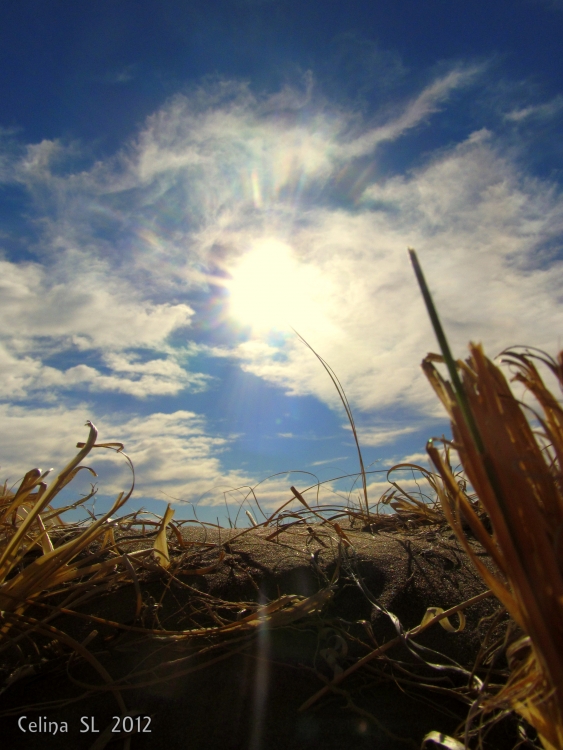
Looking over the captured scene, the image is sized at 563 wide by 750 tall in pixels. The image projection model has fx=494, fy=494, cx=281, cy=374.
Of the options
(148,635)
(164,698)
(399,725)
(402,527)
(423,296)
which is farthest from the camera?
(402,527)

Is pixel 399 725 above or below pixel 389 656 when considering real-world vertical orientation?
below

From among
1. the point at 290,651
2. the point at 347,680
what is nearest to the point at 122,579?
the point at 290,651

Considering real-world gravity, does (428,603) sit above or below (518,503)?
below

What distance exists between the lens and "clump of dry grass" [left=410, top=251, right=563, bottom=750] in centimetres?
72

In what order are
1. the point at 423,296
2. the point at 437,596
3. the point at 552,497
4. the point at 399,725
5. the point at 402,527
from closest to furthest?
the point at 423,296, the point at 552,497, the point at 399,725, the point at 437,596, the point at 402,527

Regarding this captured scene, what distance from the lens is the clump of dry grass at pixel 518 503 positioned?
0.72 metres

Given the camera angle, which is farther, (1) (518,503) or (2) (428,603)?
(2) (428,603)

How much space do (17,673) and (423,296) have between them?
1.49m

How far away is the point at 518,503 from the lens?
0.77m

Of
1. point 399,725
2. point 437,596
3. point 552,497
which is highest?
point 552,497

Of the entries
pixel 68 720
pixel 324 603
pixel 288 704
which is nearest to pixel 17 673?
pixel 68 720

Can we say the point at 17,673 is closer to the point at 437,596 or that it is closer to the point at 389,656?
the point at 389,656

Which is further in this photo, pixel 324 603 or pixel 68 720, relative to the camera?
pixel 324 603

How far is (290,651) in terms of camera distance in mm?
1386
